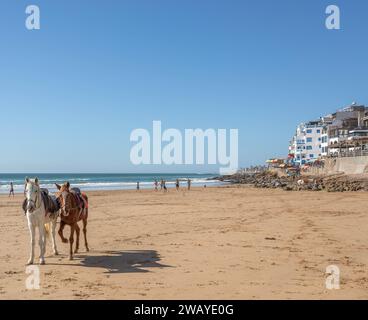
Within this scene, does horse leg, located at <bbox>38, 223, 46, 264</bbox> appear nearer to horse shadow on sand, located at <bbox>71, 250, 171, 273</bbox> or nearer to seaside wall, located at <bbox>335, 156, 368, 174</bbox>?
horse shadow on sand, located at <bbox>71, 250, 171, 273</bbox>

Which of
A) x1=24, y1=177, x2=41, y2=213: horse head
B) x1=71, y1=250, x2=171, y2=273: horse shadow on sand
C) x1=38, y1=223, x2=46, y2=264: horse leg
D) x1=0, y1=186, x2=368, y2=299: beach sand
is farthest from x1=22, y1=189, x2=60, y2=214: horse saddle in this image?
x1=71, y1=250, x2=171, y2=273: horse shadow on sand

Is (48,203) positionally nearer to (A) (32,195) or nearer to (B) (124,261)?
(A) (32,195)

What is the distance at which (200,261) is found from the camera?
10.5 meters

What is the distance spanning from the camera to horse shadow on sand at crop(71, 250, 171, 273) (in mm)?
9879

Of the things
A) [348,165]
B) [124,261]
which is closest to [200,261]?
[124,261]

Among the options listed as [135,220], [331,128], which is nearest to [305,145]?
[331,128]

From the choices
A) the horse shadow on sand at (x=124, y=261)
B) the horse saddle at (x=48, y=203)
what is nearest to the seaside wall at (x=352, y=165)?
the horse shadow on sand at (x=124, y=261)

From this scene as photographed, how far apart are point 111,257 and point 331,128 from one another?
286 feet

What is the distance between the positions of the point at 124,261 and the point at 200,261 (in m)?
1.94

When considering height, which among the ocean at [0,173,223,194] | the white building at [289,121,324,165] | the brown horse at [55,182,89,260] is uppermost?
the white building at [289,121,324,165]

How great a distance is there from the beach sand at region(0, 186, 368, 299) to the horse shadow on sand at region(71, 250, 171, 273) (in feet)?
0.08

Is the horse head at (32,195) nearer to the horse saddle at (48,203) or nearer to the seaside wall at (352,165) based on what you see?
the horse saddle at (48,203)

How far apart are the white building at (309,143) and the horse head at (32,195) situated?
98717 millimetres
